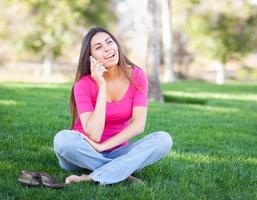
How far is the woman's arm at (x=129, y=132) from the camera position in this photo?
4.54 metres

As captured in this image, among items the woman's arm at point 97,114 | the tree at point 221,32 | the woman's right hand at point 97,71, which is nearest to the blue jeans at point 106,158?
the woman's arm at point 97,114

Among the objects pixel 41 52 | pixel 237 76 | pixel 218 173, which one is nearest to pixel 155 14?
pixel 218 173

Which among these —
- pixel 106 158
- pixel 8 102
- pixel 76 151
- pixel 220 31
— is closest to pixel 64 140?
pixel 76 151

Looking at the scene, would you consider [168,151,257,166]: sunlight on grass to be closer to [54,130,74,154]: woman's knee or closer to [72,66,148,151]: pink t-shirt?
[72,66,148,151]: pink t-shirt

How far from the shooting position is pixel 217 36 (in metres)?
37.0

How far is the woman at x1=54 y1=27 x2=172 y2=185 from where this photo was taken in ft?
14.4

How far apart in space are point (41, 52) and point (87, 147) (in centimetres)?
3709

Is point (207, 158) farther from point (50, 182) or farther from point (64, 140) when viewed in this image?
point (50, 182)

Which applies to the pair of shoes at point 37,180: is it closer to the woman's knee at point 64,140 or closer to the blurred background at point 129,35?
the woman's knee at point 64,140

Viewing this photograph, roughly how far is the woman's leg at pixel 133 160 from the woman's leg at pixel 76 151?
11 centimetres

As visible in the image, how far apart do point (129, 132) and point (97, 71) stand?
57cm

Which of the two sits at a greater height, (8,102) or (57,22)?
(57,22)

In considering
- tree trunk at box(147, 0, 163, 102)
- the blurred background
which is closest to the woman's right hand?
tree trunk at box(147, 0, 163, 102)

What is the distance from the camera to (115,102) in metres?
4.68
